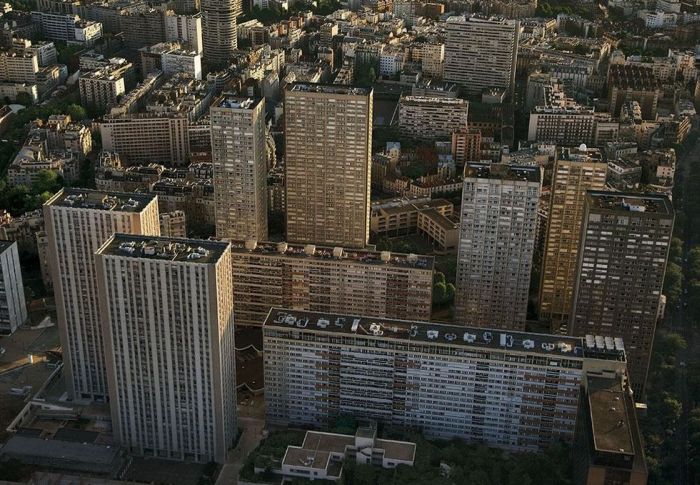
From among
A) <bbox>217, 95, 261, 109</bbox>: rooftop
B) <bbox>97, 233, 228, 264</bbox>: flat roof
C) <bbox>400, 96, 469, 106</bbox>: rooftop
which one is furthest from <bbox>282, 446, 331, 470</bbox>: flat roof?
<bbox>400, 96, 469, 106</bbox>: rooftop

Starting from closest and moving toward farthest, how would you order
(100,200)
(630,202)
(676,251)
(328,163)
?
(100,200), (630,202), (328,163), (676,251)

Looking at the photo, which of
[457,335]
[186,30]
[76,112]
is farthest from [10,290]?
[186,30]

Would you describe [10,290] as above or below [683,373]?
above

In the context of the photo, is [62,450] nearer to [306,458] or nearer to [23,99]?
[306,458]

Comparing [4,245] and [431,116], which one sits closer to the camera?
[4,245]

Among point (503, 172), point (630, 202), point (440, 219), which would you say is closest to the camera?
point (630, 202)

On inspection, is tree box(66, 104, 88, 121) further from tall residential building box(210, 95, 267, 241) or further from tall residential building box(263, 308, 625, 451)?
tall residential building box(263, 308, 625, 451)

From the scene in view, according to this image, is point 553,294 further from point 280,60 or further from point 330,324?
point 280,60

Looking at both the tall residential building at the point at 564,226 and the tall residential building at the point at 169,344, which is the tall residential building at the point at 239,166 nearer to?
→ the tall residential building at the point at 169,344

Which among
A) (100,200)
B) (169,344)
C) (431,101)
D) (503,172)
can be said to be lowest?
(169,344)
